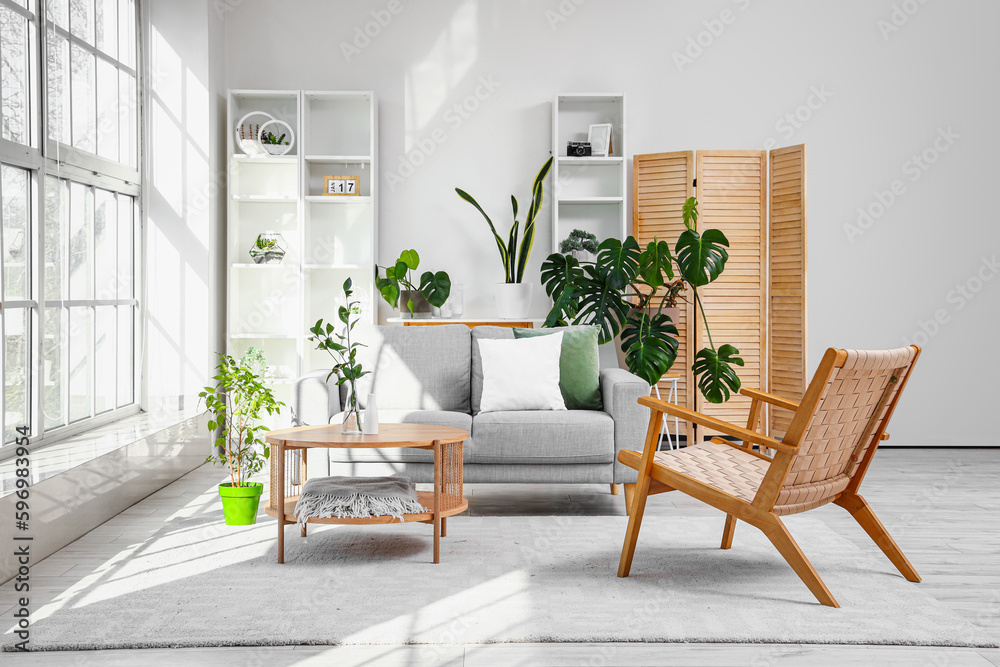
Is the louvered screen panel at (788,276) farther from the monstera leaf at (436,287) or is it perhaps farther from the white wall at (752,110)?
the monstera leaf at (436,287)

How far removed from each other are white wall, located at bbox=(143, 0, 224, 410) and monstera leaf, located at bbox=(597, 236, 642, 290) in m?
2.53

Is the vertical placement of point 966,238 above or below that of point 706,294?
above

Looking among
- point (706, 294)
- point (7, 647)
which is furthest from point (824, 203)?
point (7, 647)

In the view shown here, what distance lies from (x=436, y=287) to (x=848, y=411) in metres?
3.04

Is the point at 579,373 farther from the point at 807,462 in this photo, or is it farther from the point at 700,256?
the point at 807,462

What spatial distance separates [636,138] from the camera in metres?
5.57

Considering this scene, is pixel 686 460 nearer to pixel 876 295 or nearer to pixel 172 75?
pixel 876 295

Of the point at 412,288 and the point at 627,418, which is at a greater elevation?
the point at 412,288

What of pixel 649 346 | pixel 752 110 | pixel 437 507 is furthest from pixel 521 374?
pixel 752 110

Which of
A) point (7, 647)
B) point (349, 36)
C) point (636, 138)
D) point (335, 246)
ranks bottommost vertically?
point (7, 647)

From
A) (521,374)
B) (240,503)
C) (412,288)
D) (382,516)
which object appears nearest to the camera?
(382,516)

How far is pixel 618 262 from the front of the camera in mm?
4852

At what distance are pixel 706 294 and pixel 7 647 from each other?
4319mm

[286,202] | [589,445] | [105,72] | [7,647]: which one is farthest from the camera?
[286,202]
